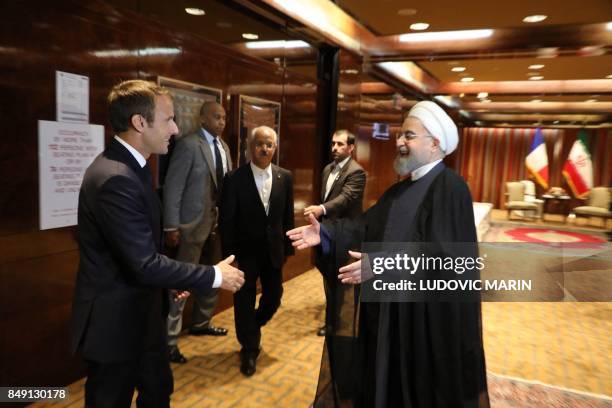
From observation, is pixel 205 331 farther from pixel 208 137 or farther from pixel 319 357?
pixel 208 137

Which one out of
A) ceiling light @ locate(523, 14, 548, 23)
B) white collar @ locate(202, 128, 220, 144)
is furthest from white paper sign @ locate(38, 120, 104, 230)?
ceiling light @ locate(523, 14, 548, 23)

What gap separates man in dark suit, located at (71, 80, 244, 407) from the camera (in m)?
1.54

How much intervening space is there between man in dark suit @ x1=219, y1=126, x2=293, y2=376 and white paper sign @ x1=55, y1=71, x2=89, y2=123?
3.22ft

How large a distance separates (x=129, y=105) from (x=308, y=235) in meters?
1.08

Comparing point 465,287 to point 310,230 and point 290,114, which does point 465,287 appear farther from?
point 290,114

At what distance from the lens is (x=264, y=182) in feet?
10.2

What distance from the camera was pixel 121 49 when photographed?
2.80 m

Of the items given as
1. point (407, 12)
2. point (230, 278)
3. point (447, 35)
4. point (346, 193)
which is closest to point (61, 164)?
point (230, 278)

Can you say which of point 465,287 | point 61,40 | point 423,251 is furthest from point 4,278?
point 465,287

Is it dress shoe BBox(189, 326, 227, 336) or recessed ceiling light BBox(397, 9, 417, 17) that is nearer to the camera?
dress shoe BBox(189, 326, 227, 336)

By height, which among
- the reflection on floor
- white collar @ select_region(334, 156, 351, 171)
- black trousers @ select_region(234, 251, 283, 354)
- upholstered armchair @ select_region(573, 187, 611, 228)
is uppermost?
white collar @ select_region(334, 156, 351, 171)

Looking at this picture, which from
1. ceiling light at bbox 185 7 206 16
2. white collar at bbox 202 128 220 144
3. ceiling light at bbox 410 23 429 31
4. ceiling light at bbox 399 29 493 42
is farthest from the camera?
ceiling light at bbox 399 29 493 42

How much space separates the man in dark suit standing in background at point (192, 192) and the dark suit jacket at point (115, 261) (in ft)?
4.30

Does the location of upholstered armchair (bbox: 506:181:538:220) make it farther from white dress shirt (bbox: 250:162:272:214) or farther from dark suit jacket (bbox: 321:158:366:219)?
white dress shirt (bbox: 250:162:272:214)
